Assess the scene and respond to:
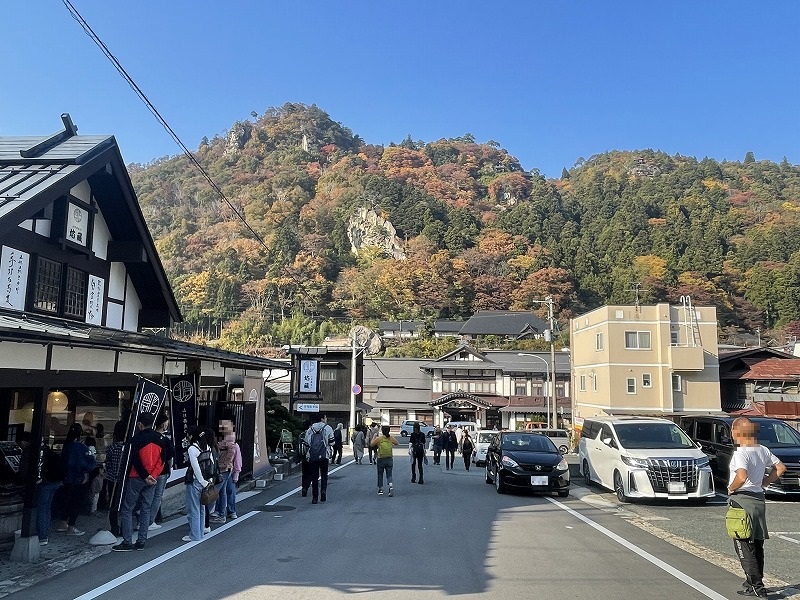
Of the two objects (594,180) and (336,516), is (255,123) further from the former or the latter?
(336,516)

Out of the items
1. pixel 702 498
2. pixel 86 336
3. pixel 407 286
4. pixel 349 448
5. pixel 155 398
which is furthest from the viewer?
pixel 407 286

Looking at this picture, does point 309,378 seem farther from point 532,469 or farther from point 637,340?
point 637,340

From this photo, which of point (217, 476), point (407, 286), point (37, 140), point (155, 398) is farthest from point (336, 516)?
point (407, 286)

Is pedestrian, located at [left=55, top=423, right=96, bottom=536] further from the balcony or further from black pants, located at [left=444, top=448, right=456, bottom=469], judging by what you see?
the balcony

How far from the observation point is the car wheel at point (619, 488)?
11.8 meters

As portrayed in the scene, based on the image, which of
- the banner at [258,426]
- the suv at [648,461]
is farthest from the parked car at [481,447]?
the banner at [258,426]

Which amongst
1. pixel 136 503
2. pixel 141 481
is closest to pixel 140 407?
pixel 141 481

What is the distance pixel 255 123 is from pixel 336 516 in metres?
150

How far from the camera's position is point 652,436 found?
41.9 ft

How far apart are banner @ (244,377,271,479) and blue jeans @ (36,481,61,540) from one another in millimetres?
7560

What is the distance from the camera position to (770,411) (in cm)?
3084

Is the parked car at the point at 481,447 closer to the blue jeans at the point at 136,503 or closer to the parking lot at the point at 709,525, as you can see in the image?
the parking lot at the point at 709,525

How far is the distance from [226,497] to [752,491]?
774 cm

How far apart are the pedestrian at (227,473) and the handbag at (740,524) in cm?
733
